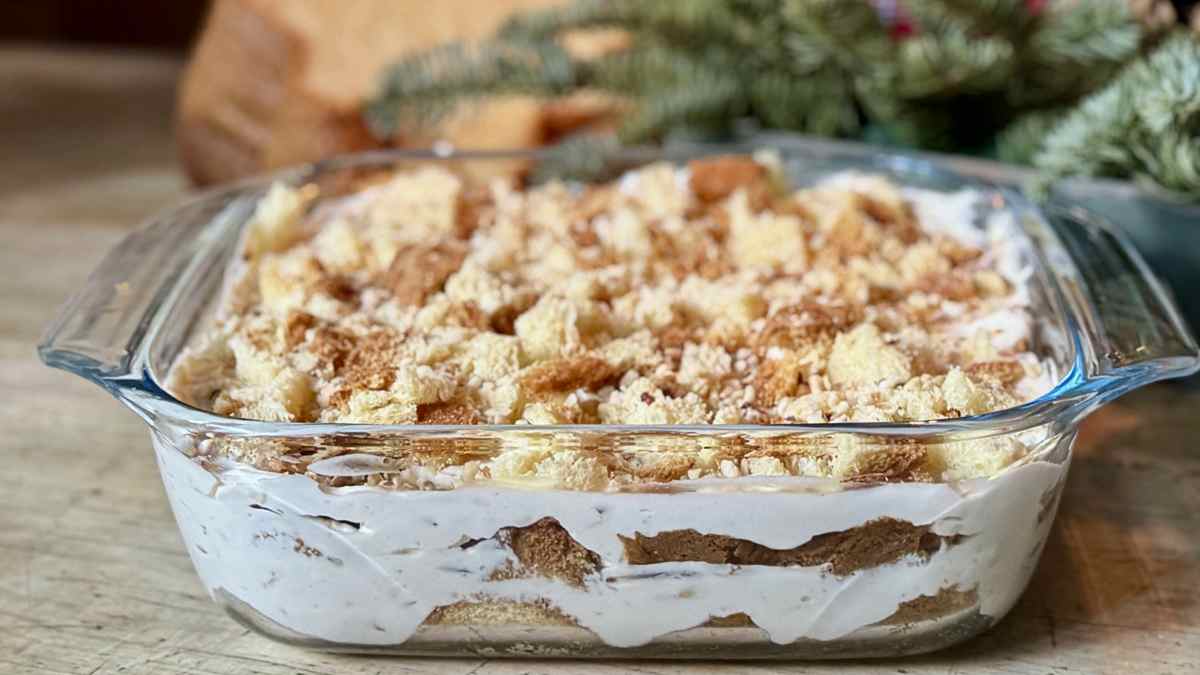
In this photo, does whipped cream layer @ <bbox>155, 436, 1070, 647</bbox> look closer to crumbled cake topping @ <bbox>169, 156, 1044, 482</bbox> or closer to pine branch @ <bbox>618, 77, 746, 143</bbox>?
crumbled cake topping @ <bbox>169, 156, 1044, 482</bbox>

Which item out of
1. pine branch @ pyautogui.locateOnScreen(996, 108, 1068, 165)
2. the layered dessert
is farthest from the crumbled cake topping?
pine branch @ pyautogui.locateOnScreen(996, 108, 1068, 165)

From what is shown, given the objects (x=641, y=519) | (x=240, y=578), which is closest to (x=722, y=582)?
(x=641, y=519)

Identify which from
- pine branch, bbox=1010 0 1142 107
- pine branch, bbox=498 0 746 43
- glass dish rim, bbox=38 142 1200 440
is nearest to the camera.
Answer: glass dish rim, bbox=38 142 1200 440

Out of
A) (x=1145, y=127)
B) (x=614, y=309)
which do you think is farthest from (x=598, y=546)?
(x=1145, y=127)

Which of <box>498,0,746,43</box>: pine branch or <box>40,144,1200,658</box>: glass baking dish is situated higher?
<box>498,0,746,43</box>: pine branch

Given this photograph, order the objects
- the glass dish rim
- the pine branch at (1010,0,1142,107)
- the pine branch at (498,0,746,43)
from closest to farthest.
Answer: the glass dish rim < the pine branch at (1010,0,1142,107) < the pine branch at (498,0,746,43)

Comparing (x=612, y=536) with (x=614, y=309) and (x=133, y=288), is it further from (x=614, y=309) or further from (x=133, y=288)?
(x=133, y=288)

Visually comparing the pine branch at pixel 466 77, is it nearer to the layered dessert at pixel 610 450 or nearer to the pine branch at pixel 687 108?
the pine branch at pixel 687 108

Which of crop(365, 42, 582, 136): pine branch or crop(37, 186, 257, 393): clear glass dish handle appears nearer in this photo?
crop(37, 186, 257, 393): clear glass dish handle
